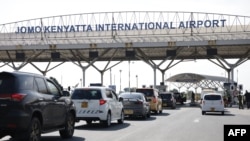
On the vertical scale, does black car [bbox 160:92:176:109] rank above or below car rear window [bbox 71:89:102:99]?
below

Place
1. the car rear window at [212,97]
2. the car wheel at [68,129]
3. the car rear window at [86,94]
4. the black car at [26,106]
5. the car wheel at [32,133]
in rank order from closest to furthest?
the black car at [26,106], the car wheel at [32,133], the car wheel at [68,129], the car rear window at [86,94], the car rear window at [212,97]

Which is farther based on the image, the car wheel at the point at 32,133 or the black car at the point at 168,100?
the black car at the point at 168,100

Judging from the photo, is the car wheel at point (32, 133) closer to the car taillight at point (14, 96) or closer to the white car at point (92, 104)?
the car taillight at point (14, 96)

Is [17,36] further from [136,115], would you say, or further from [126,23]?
[136,115]

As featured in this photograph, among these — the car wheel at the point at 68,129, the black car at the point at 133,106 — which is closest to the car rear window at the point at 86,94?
the car wheel at the point at 68,129

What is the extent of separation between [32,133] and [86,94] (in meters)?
7.46

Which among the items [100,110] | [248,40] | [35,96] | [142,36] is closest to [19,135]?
[35,96]

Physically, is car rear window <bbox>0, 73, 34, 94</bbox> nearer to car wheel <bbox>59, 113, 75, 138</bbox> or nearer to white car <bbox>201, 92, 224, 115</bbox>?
car wheel <bbox>59, 113, 75, 138</bbox>

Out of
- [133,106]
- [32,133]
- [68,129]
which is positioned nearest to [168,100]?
[133,106]

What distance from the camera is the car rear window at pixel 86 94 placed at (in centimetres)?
1870

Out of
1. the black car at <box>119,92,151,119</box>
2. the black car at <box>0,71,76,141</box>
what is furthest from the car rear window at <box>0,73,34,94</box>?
the black car at <box>119,92,151,119</box>

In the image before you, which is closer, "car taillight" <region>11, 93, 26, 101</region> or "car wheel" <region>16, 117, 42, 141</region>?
"car taillight" <region>11, 93, 26, 101</region>

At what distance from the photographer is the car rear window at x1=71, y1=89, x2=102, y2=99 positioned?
1870cm

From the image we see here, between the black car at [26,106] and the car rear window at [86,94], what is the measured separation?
216 inches
